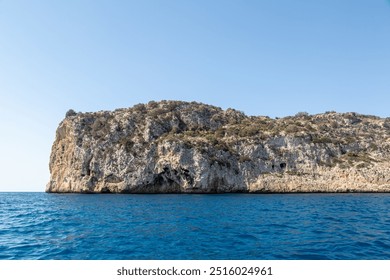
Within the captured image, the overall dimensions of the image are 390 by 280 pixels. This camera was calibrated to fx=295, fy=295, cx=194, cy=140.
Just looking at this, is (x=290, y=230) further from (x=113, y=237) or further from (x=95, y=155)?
(x=95, y=155)

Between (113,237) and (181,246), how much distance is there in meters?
4.08

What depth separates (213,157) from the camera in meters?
64.8

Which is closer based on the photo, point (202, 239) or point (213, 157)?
point (202, 239)

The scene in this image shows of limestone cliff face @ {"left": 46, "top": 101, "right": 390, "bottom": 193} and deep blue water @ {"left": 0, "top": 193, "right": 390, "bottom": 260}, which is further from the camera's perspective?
limestone cliff face @ {"left": 46, "top": 101, "right": 390, "bottom": 193}

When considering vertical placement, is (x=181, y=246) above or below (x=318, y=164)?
below

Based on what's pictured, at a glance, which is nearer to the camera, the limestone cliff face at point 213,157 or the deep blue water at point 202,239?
the deep blue water at point 202,239

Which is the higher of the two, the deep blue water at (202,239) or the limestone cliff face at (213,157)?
the limestone cliff face at (213,157)

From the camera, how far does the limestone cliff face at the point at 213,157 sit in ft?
203

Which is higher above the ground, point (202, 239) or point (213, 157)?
point (213, 157)

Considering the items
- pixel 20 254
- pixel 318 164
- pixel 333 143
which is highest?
pixel 333 143

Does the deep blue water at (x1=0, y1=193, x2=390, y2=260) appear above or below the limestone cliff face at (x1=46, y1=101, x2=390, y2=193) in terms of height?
below

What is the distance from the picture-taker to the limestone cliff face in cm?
6188
